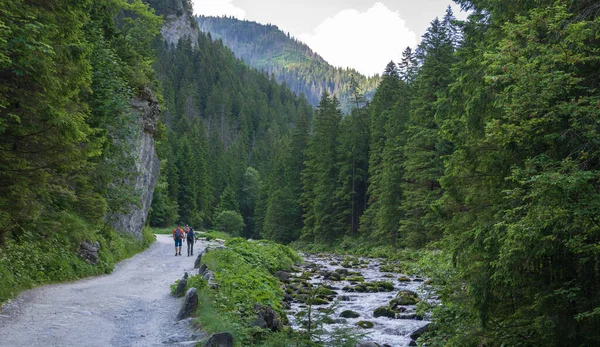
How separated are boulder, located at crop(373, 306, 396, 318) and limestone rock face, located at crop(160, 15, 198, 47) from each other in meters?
145

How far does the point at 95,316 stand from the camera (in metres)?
10.1

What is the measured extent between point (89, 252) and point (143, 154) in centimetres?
1318

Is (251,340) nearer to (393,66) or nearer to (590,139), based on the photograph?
(590,139)

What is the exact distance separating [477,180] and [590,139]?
2885 millimetres

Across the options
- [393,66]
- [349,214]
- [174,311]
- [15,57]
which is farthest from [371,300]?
[393,66]

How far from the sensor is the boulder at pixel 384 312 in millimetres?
14493

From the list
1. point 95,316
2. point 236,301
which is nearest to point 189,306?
point 236,301

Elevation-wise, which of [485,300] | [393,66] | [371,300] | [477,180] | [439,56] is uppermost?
[393,66]

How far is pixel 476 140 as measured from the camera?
342 inches

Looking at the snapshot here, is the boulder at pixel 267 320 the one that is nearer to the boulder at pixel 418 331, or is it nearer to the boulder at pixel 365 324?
the boulder at pixel 365 324

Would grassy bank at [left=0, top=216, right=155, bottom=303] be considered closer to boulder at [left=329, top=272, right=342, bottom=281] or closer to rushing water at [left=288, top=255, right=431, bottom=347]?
rushing water at [left=288, top=255, right=431, bottom=347]

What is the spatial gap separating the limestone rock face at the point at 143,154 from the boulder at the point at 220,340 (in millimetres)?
20133

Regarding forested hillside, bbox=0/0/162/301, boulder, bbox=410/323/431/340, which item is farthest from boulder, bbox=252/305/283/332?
forested hillside, bbox=0/0/162/301

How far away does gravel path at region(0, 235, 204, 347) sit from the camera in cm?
830
